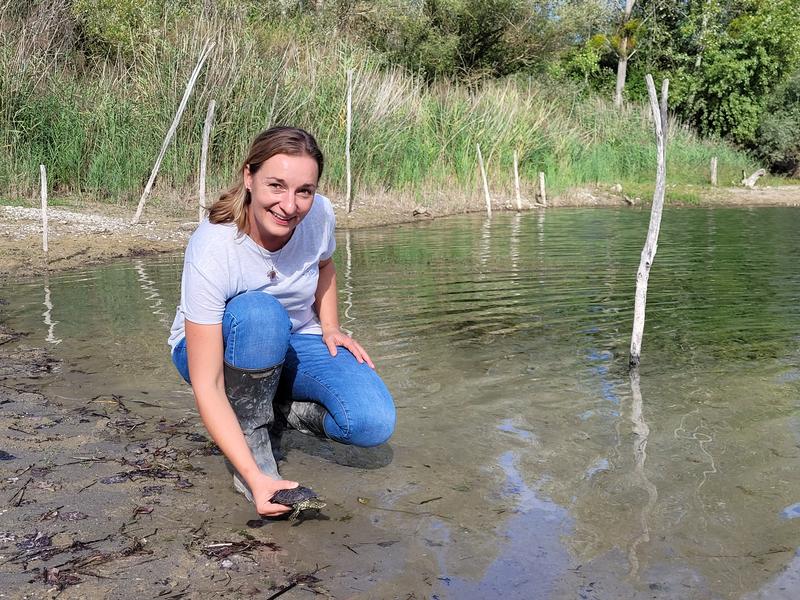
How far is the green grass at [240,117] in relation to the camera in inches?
551

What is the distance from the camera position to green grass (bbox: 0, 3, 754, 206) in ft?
45.9

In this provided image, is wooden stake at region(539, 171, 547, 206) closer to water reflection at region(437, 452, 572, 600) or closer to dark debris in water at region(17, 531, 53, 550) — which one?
water reflection at region(437, 452, 572, 600)

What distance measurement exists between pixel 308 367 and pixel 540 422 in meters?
1.35

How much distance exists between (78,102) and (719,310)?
36.5 ft

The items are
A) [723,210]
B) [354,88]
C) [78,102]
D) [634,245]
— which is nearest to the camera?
[634,245]

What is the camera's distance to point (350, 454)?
380 cm

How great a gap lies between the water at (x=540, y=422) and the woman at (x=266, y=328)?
25 centimetres

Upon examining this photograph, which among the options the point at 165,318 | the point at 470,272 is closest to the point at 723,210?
the point at 470,272

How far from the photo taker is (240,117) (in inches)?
587

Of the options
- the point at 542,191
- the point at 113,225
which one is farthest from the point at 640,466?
the point at 542,191

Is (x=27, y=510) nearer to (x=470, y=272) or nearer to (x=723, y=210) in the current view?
(x=470, y=272)

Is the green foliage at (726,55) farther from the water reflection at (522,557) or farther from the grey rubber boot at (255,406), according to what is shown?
the grey rubber boot at (255,406)

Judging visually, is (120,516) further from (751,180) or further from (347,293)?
(751,180)

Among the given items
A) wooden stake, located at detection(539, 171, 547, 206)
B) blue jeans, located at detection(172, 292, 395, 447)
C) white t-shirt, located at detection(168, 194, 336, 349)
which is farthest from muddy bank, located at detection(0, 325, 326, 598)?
wooden stake, located at detection(539, 171, 547, 206)
